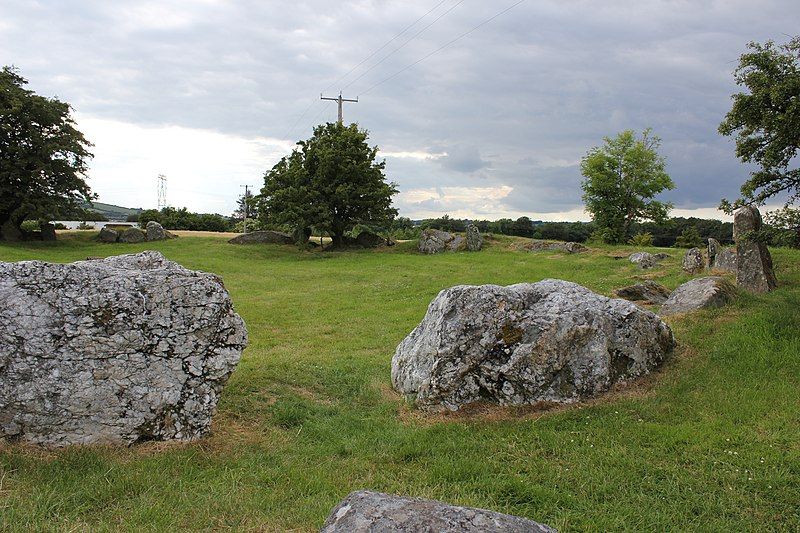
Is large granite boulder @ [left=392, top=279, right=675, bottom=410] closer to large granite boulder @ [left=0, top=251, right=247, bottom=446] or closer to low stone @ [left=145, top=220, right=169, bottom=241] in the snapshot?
large granite boulder @ [left=0, top=251, right=247, bottom=446]

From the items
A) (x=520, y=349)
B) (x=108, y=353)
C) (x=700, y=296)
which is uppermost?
(x=700, y=296)

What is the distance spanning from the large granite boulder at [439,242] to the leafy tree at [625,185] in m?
17.7

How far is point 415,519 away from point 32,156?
44.7 metres

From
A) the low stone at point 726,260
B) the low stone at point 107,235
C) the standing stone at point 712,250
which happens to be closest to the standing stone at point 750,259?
the low stone at point 726,260

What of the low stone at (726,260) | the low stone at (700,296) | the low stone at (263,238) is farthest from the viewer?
the low stone at (263,238)

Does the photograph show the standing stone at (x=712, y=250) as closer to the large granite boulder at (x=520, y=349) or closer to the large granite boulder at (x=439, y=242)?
the large granite boulder at (x=520, y=349)

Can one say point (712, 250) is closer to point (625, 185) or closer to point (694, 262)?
point (694, 262)

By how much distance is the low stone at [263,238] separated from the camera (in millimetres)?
44219

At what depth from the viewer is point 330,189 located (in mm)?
41188

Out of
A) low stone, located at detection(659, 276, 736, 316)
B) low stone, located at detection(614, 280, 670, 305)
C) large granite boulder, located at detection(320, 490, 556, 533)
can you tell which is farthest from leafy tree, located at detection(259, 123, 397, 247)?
large granite boulder, located at detection(320, 490, 556, 533)

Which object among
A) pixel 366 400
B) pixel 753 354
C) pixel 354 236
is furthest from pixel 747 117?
pixel 354 236

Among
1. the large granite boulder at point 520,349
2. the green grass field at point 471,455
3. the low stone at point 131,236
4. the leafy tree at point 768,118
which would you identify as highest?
the leafy tree at point 768,118

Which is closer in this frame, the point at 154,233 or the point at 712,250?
the point at 712,250

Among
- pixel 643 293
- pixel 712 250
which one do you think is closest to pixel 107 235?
pixel 643 293
